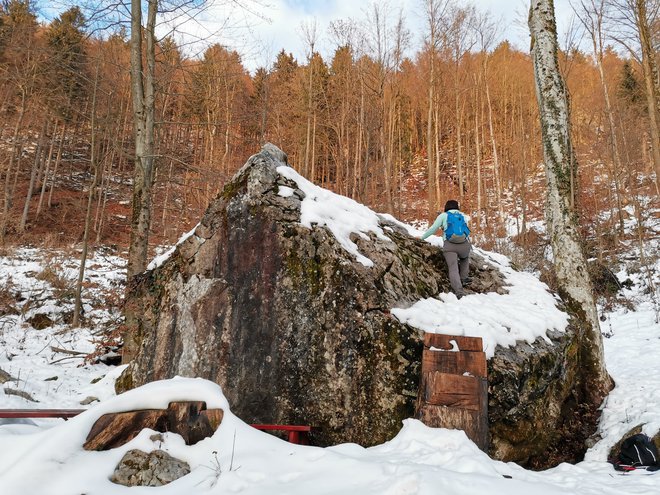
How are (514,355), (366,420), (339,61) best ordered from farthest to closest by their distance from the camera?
1. (339,61)
2. (514,355)
3. (366,420)

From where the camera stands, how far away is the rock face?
14.8 ft

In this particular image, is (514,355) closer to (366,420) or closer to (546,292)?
(366,420)

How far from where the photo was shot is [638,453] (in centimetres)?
435

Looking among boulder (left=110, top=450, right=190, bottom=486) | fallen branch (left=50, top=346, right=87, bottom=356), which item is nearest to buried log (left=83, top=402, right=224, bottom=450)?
boulder (left=110, top=450, right=190, bottom=486)

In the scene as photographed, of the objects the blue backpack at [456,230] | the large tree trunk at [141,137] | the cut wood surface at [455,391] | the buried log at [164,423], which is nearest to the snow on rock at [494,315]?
the cut wood surface at [455,391]

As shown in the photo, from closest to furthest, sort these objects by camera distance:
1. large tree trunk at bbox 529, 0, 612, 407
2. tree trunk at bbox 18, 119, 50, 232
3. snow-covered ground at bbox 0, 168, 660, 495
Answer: snow-covered ground at bbox 0, 168, 660, 495, large tree trunk at bbox 529, 0, 612, 407, tree trunk at bbox 18, 119, 50, 232

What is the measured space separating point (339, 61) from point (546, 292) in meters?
20.5

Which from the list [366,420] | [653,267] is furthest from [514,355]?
[653,267]

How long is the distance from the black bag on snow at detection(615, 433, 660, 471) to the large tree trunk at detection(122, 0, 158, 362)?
27.7 ft

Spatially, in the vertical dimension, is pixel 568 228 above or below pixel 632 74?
below

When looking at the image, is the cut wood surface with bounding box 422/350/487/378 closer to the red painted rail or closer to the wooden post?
the wooden post

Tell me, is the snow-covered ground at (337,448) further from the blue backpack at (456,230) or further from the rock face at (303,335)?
the blue backpack at (456,230)

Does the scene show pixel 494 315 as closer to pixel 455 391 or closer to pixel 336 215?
pixel 455 391

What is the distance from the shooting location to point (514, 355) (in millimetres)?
4895
